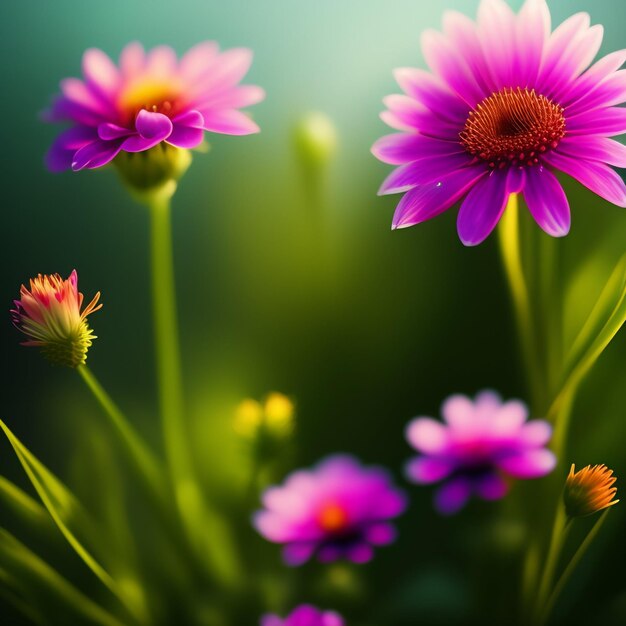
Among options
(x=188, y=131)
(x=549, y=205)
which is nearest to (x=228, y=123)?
(x=188, y=131)

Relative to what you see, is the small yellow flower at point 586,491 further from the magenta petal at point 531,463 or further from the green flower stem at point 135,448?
the green flower stem at point 135,448

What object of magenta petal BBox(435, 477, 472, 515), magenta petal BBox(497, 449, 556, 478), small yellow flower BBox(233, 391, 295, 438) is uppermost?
small yellow flower BBox(233, 391, 295, 438)

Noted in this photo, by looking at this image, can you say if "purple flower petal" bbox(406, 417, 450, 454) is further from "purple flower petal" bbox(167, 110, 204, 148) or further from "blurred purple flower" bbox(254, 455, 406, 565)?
"purple flower petal" bbox(167, 110, 204, 148)

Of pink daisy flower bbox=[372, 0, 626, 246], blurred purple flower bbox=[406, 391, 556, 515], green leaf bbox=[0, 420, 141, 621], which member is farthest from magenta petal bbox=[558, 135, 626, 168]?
green leaf bbox=[0, 420, 141, 621]

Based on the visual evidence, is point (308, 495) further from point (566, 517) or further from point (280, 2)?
point (280, 2)

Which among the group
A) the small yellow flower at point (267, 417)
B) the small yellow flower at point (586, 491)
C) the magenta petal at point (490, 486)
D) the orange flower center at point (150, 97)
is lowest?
the small yellow flower at point (586, 491)

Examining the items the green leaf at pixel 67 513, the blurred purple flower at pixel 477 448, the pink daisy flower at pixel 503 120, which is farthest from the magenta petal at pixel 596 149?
the green leaf at pixel 67 513

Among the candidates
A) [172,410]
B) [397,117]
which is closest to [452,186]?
[397,117]

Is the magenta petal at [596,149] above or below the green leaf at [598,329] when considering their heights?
above
